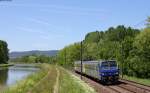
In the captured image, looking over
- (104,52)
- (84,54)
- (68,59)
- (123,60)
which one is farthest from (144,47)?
(68,59)

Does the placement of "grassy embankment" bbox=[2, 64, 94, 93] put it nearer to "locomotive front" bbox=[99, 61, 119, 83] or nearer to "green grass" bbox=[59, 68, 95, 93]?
"green grass" bbox=[59, 68, 95, 93]

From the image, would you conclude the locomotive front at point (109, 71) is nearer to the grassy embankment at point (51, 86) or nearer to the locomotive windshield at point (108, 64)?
the locomotive windshield at point (108, 64)

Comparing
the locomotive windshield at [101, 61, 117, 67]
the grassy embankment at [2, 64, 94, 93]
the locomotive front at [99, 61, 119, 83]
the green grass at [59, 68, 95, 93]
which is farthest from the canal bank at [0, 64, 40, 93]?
the locomotive windshield at [101, 61, 117, 67]

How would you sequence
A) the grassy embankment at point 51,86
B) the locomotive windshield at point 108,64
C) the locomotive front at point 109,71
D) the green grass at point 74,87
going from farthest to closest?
the locomotive windshield at point 108,64, the locomotive front at point 109,71, the grassy embankment at point 51,86, the green grass at point 74,87

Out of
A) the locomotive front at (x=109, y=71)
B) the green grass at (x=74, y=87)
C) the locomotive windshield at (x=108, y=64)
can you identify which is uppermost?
the locomotive windshield at (x=108, y=64)

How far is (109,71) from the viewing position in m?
47.4

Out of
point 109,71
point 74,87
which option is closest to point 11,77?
point 109,71

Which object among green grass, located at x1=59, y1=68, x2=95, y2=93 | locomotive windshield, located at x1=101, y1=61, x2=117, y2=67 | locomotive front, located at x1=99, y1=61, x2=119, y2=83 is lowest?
green grass, located at x1=59, y1=68, x2=95, y2=93

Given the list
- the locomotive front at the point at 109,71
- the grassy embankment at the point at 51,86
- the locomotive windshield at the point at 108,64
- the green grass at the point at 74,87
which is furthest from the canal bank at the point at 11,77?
the locomotive windshield at the point at 108,64

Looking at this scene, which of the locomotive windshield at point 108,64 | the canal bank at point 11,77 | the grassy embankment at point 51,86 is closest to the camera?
the grassy embankment at point 51,86

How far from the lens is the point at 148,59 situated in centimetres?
5962

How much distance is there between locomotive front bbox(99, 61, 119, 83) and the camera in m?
47.4

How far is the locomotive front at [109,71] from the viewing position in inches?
1867

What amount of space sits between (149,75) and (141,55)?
12.7 ft
